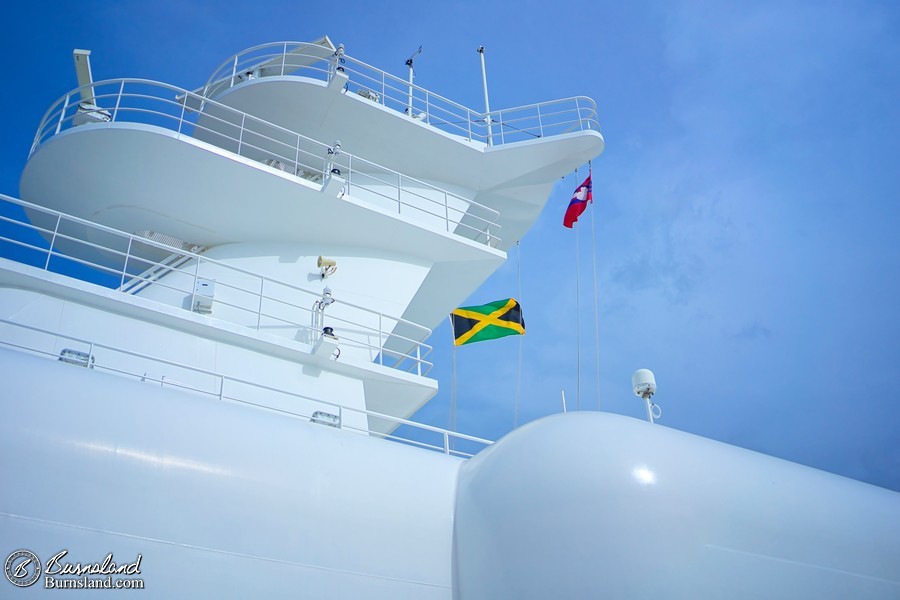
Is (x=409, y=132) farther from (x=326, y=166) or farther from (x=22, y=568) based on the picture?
(x=22, y=568)

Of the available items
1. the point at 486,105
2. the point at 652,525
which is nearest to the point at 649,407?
the point at 652,525

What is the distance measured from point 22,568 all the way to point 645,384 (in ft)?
23.5

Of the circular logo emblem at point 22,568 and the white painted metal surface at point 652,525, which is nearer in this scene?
the circular logo emblem at point 22,568

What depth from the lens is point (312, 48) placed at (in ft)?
47.9

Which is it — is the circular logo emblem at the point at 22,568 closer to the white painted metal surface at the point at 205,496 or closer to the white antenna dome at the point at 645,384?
the white painted metal surface at the point at 205,496

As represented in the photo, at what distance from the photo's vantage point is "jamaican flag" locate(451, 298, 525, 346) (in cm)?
1283

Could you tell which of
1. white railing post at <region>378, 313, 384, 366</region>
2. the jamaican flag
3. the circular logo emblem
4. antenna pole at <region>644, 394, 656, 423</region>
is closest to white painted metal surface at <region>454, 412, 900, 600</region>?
antenna pole at <region>644, 394, 656, 423</region>

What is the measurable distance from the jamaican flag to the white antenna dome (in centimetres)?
378

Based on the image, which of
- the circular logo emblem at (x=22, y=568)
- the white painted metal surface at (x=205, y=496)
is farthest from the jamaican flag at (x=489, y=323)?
the circular logo emblem at (x=22, y=568)

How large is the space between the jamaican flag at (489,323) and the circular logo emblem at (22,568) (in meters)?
8.46

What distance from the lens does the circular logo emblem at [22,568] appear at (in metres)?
4.83

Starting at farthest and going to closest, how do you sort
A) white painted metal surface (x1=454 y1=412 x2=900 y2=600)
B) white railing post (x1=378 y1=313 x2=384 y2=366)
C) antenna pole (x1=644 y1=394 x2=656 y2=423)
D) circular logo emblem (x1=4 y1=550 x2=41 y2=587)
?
white railing post (x1=378 y1=313 x2=384 y2=366) < antenna pole (x1=644 y1=394 x2=656 y2=423) < white painted metal surface (x1=454 y1=412 x2=900 y2=600) < circular logo emblem (x1=4 y1=550 x2=41 y2=587)

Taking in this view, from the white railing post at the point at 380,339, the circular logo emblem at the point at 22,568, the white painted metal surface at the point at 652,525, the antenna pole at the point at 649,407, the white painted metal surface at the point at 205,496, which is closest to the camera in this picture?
the circular logo emblem at the point at 22,568

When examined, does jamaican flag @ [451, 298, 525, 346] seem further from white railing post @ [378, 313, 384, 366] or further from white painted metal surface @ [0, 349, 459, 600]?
white painted metal surface @ [0, 349, 459, 600]
